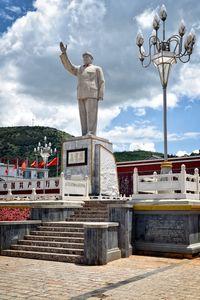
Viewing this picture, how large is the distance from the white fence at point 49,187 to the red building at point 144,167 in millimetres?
11619

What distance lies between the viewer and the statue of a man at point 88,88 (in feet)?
58.3

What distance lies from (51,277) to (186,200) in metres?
4.57

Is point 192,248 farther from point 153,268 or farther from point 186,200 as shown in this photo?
point 153,268

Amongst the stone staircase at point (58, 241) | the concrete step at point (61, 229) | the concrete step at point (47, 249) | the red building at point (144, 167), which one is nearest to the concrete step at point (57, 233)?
the stone staircase at point (58, 241)

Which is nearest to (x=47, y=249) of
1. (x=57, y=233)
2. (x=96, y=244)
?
(x=57, y=233)

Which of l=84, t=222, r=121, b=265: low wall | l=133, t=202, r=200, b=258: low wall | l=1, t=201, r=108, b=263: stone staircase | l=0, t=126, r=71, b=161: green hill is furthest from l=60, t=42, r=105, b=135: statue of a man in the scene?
l=0, t=126, r=71, b=161: green hill

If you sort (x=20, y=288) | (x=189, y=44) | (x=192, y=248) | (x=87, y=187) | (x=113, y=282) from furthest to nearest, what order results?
(x=87, y=187) < (x=189, y=44) < (x=192, y=248) < (x=113, y=282) < (x=20, y=288)

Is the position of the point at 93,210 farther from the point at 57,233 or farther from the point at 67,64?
the point at 67,64

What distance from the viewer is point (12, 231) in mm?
11297

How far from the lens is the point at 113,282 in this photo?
7.05 m

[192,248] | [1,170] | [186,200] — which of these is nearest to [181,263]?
[192,248]

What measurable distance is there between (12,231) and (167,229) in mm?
4510

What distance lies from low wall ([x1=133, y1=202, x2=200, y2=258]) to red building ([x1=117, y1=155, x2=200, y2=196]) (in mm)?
15421

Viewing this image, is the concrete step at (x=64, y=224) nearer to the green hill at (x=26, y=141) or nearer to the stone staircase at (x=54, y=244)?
the stone staircase at (x=54, y=244)
